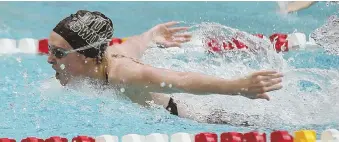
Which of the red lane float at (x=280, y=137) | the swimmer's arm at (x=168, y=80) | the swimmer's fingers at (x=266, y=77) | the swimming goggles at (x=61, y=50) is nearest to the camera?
the swimmer's fingers at (x=266, y=77)

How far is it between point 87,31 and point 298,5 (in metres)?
3.66

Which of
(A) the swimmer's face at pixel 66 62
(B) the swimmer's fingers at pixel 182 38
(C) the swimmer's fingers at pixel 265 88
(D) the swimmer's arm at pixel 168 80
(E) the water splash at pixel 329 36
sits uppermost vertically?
(E) the water splash at pixel 329 36

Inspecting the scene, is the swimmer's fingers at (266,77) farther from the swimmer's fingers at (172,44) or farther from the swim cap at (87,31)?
the swimmer's fingers at (172,44)

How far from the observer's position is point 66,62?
340 centimetres

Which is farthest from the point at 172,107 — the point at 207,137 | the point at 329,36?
the point at 329,36

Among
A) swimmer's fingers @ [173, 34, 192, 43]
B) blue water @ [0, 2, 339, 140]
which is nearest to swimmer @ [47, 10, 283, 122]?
blue water @ [0, 2, 339, 140]

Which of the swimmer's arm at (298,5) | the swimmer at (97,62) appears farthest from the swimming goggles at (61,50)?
the swimmer's arm at (298,5)

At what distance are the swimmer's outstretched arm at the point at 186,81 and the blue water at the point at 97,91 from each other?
22 centimetres

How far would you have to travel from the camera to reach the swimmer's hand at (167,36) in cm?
390

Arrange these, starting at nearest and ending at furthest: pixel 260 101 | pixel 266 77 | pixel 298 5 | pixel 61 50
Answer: pixel 266 77, pixel 61 50, pixel 260 101, pixel 298 5

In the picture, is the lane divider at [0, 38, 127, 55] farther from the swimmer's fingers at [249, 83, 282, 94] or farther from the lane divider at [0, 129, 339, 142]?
the swimmer's fingers at [249, 83, 282, 94]

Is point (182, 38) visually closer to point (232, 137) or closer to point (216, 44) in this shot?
point (232, 137)

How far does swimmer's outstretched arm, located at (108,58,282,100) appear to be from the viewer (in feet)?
9.64

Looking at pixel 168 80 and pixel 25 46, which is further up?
pixel 25 46
